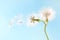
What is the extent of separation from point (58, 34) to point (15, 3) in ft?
1.19

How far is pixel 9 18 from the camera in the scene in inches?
47.9

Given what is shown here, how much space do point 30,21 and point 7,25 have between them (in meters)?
0.16

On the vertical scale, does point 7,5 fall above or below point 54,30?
above

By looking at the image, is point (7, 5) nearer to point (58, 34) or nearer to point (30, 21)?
point (30, 21)

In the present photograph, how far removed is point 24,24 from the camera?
1215 mm

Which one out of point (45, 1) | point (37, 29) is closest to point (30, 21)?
point (37, 29)

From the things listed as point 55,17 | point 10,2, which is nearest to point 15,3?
point 10,2

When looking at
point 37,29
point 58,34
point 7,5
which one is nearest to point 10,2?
point 7,5

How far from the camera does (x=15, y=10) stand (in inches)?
48.3

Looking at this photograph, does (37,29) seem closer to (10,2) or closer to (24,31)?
(24,31)

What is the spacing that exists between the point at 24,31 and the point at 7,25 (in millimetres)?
124

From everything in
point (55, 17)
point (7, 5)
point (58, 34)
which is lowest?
point (58, 34)

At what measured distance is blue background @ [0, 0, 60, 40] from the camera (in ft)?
3.94

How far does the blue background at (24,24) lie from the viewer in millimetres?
1200
